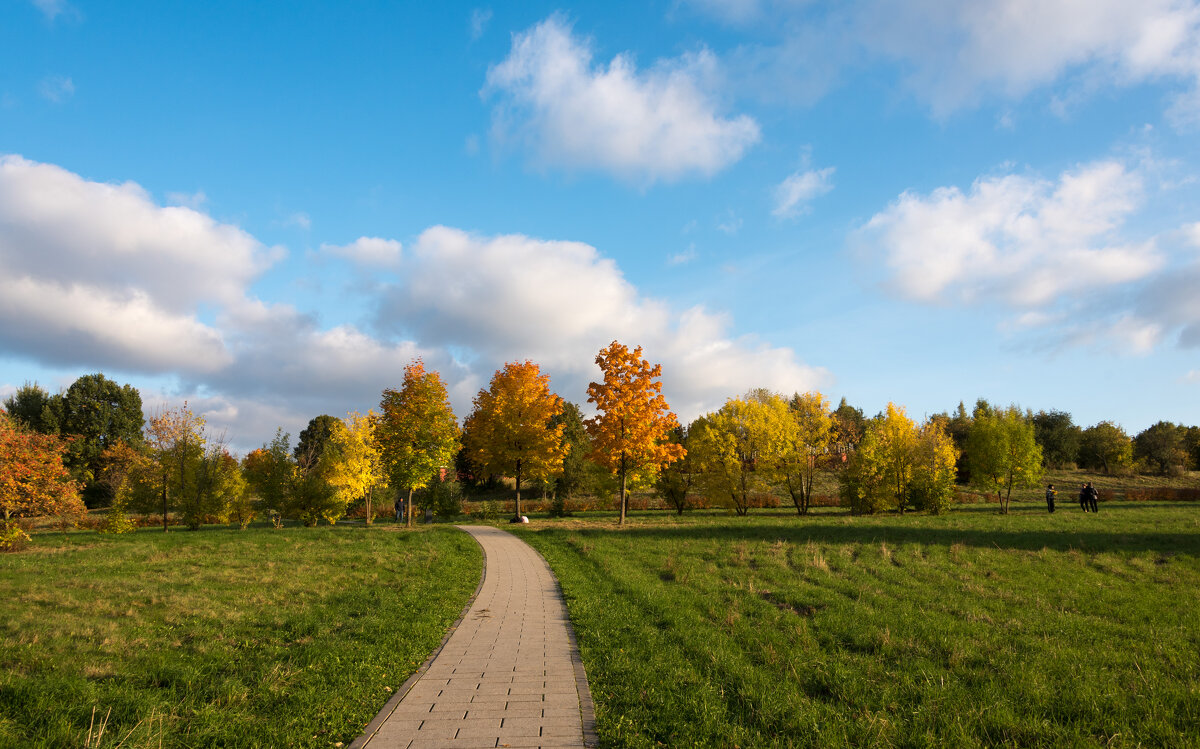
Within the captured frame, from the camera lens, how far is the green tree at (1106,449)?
6750 cm

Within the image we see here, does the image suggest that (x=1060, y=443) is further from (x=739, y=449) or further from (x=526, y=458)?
Answer: (x=526, y=458)

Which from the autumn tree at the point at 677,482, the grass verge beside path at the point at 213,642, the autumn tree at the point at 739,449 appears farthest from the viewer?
the autumn tree at the point at 677,482

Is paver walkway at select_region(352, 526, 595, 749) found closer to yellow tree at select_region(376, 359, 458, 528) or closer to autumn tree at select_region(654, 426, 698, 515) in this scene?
yellow tree at select_region(376, 359, 458, 528)

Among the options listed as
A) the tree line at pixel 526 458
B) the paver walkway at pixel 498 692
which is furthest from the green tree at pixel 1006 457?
the paver walkway at pixel 498 692

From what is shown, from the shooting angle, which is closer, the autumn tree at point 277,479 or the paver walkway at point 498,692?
the paver walkway at point 498,692

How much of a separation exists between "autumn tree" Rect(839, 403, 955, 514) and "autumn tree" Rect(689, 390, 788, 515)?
5.56m

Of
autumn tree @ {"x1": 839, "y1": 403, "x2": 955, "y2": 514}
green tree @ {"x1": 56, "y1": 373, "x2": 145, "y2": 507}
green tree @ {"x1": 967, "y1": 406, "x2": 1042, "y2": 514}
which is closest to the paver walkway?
autumn tree @ {"x1": 839, "y1": 403, "x2": 955, "y2": 514}

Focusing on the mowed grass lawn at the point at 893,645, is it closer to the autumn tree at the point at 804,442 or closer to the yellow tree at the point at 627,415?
the yellow tree at the point at 627,415

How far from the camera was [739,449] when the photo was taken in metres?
35.9

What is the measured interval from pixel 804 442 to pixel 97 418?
232 ft

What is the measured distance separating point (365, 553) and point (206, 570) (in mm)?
4171

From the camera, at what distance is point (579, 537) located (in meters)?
21.8

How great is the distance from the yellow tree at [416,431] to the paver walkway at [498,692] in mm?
21622

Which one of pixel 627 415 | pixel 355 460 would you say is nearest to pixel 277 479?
pixel 355 460
